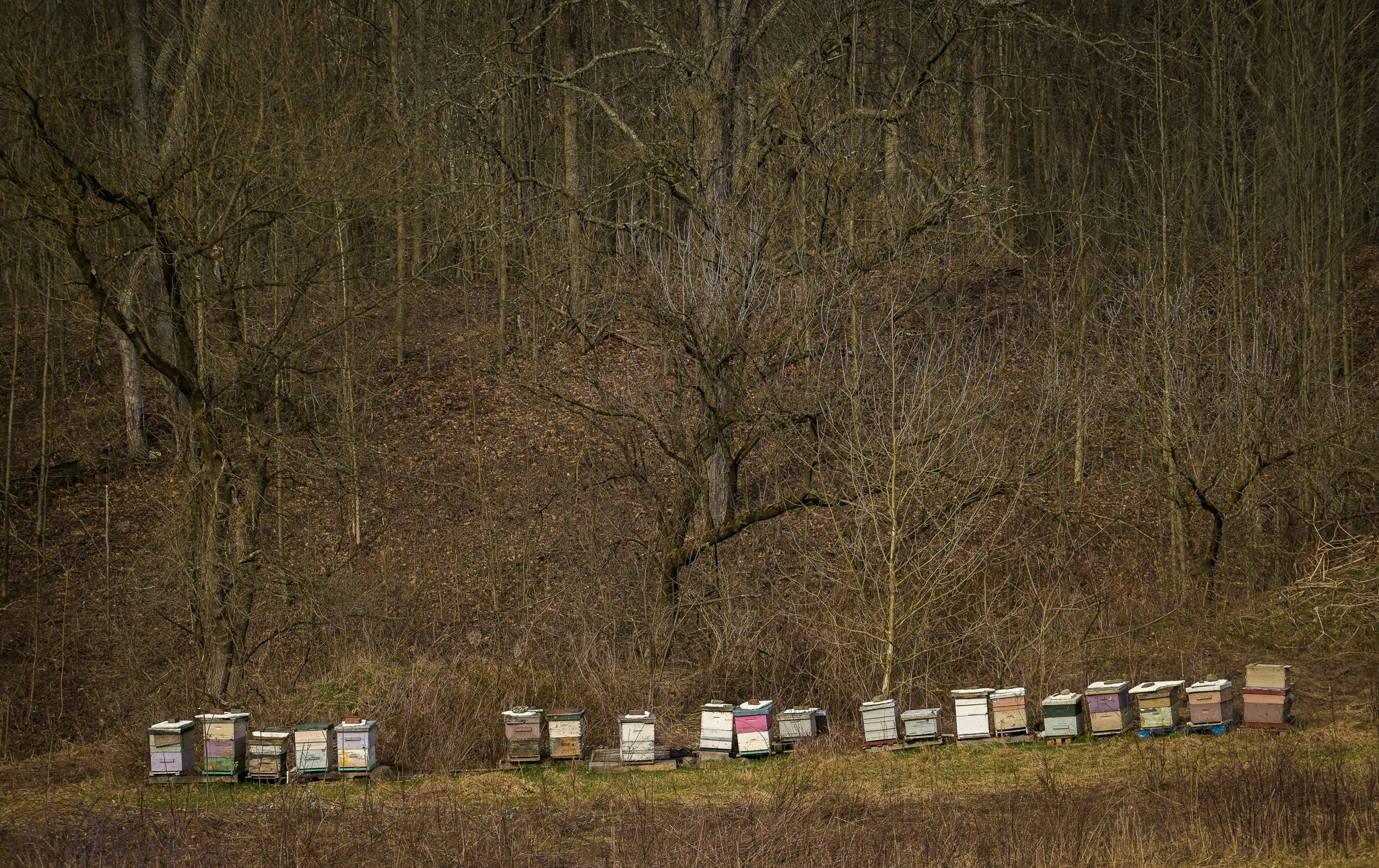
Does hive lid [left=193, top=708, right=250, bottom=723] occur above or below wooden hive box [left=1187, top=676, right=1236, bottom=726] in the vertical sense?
above

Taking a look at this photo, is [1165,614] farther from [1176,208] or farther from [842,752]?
[1176,208]

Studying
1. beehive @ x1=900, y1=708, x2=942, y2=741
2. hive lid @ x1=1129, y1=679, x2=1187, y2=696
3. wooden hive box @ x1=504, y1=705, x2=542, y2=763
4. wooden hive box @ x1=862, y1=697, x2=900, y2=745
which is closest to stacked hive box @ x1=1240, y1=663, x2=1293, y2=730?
hive lid @ x1=1129, y1=679, x2=1187, y2=696

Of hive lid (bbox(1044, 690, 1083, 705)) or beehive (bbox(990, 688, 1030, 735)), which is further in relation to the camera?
beehive (bbox(990, 688, 1030, 735))

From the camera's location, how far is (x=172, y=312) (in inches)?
458

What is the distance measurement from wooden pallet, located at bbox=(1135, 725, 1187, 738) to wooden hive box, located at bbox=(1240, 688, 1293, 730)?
1.95 feet

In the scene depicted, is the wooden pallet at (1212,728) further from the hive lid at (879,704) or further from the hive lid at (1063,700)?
the hive lid at (879,704)

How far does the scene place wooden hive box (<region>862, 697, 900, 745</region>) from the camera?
10094mm

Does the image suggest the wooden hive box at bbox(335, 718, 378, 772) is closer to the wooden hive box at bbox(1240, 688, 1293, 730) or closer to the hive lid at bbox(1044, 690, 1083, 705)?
the hive lid at bbox(1044, 690, 1083, 705)

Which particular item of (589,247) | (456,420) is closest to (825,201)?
(589,247)

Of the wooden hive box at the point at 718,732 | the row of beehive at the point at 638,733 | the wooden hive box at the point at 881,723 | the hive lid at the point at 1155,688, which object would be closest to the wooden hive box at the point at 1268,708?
the hive lid at the point at 1155,688

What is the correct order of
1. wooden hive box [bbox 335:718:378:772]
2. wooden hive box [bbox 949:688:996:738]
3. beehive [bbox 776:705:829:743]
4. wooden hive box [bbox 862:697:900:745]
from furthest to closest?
beehive [bbox 776:705:829:743] < wooden hive box [bbox 862:697:900:745] < wooden hive box [bbox 949:688:996:738] < wooden hive box [bbox 335:718:378:772]

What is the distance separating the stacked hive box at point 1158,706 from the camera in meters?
9.63

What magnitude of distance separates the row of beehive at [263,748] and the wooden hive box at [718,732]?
2.88 metres

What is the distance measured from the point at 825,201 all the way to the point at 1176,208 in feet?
43.2
